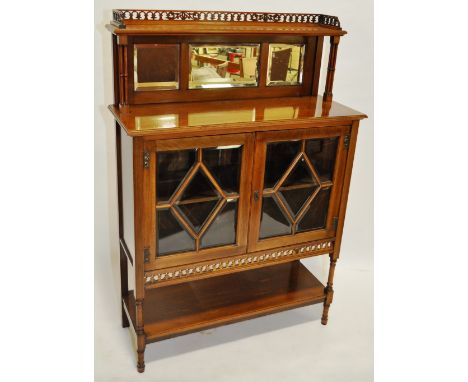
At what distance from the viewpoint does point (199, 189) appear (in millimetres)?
2059

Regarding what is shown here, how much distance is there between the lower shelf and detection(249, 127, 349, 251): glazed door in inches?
13.9

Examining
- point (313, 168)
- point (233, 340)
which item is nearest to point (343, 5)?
point (313, 168)

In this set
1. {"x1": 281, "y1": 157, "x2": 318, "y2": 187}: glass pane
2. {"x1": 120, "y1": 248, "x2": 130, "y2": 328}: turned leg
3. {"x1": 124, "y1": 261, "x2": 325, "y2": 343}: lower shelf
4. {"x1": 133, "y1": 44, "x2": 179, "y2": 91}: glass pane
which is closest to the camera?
{"x1": 133, "y1": 44, "x2": 179, "y2": 91}: glass pane

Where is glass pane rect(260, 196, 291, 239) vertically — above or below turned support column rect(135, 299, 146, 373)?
above

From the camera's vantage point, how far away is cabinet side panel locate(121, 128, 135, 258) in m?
1.99

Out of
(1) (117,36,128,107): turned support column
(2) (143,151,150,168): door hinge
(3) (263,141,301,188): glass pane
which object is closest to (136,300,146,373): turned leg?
(2) (143,151,150,168): door hinge

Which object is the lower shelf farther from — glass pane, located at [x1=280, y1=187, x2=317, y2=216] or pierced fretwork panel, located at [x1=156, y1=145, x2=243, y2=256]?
glass pane, located at [x1=280, y1=187, x2=317, y2=216]

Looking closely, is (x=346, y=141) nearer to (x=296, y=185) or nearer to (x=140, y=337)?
(x=296, y=185)

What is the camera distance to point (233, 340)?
250 centimetres

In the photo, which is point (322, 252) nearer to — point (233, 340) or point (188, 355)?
point (233, 340)

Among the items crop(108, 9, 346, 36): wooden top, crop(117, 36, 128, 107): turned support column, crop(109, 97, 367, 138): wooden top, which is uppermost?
crop(108, 9, 346, 36): wooden top

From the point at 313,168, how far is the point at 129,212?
32.7 inches

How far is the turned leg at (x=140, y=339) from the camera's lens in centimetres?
216

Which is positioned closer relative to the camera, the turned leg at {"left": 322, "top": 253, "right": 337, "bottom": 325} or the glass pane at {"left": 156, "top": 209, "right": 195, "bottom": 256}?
the glass pane at {"left": 156, "top": 209, "right": 195, "bottom": 256}
